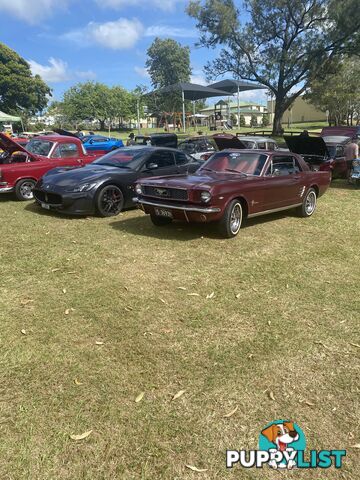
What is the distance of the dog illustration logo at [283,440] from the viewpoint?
7.90 ft

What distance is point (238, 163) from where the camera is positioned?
7.42 metres

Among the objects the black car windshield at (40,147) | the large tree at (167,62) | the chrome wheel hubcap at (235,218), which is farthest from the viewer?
the large tree at (167,62)

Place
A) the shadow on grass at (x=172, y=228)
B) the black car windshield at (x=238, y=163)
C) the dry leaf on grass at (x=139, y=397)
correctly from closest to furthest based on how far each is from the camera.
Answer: the dry leaf on grass at (x=139, y=397), the shadow on grass at (x=172, y=228), the black car windshield at (x=238, y=163)

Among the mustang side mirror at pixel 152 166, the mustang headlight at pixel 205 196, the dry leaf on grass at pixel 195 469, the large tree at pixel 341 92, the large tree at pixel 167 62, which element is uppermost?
the large tree at pixel 167 62

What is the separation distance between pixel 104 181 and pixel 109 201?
1.48ft

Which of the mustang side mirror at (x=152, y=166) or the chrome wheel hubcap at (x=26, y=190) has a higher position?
the mustang side mirror at (x=152, y=166)

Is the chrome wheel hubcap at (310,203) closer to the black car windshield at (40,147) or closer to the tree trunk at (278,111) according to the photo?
the black car windshield at (40,147)

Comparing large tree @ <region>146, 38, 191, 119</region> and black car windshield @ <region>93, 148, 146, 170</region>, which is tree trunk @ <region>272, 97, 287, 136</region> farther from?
large tree @ <region>146, 38, 191, 119</region>

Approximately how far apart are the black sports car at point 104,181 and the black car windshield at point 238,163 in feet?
5.20

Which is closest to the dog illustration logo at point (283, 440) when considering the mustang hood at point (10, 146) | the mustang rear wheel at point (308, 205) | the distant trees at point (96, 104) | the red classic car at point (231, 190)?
the red classic car at point (231, 190)

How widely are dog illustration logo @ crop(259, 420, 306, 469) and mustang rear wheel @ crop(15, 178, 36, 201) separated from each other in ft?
27.9

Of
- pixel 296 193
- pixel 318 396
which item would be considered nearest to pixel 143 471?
pixel 318 396

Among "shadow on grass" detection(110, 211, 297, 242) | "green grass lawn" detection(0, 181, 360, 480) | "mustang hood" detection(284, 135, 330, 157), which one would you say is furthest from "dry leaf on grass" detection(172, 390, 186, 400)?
"mustang hood" detection(284, 135, 330, 157)

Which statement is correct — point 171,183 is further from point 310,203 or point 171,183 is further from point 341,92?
point 341,92
